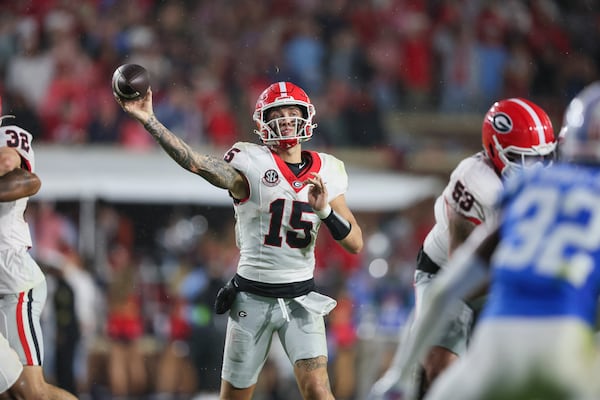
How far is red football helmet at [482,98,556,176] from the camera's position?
579 cm

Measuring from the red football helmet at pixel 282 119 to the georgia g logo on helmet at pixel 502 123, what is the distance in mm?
962

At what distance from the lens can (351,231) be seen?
567cm

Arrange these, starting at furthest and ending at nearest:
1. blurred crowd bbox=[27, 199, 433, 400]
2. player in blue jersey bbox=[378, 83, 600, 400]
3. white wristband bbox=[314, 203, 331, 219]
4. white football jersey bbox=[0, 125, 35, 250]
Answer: blurred crowd bbox=[27, 199, 433, 400] < white football jersey bbox=[0, 125, 35, 250] < white wristband bbox=[314, 203, 331, 219] < player in blue jersey bbox=[378, 83, 600, 400]

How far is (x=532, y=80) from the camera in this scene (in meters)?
13.6

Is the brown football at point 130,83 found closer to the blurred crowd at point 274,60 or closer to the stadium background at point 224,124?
the stadium background at point 224,124

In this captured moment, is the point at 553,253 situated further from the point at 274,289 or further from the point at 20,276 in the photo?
the point at 20,276

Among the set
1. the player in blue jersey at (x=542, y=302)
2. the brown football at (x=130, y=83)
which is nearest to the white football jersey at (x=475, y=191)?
the brown football at (x=130, y=83)

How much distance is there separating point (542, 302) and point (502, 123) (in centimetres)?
249

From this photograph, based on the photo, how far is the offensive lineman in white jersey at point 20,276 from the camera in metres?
5.64

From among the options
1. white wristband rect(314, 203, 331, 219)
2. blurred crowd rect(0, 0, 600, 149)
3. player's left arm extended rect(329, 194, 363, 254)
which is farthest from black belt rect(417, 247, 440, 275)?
blurred crowd rect(0, 0, 600, 149)

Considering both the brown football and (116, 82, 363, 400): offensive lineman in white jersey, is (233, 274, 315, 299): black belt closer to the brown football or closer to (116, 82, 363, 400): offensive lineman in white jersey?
(116, 82, 363, 400): offensive lineman in white jersey

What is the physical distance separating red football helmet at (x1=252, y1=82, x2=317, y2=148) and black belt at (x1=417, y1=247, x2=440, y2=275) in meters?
0.99

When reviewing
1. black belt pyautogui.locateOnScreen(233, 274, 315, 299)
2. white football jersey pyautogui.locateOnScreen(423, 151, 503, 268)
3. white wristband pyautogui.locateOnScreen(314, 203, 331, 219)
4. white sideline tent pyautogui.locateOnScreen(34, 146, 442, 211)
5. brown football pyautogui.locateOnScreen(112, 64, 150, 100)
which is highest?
brown football pyautogui.locateOnScreen(112, 64, 150, 100)

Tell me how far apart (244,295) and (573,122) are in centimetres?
242
